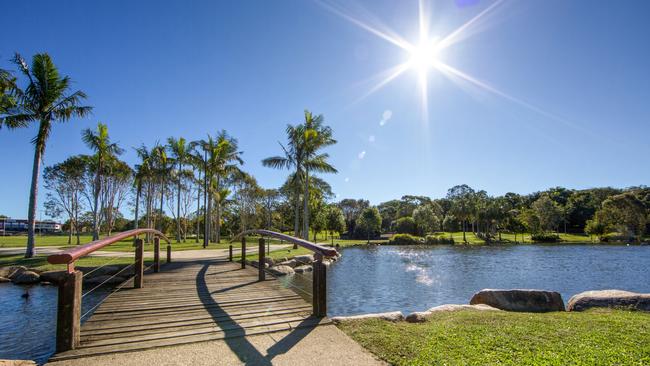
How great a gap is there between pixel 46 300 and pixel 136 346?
9.20 m

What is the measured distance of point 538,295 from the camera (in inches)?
355

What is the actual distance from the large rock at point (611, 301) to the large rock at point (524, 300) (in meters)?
0.38

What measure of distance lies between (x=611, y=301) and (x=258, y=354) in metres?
9.25

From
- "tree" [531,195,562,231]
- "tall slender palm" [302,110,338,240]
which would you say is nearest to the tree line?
"tall slender palm" [302,110,338,240]

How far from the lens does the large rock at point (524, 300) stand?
8812 millimetres

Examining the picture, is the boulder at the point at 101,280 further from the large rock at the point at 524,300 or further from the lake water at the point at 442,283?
the large rock at the point at 524,300

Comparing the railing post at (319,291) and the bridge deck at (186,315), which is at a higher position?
the railing post at (319,291)

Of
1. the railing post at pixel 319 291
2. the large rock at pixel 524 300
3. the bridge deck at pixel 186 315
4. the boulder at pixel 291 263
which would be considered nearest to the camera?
the bridge deck at pixel 186 315

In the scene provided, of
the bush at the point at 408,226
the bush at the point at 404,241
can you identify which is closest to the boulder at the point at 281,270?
the bush at the point at 404,241

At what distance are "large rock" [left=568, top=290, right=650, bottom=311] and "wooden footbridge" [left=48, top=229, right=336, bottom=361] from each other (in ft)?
24.1

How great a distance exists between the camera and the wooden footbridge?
390 cm

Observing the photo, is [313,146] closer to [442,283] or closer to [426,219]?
[442,283]

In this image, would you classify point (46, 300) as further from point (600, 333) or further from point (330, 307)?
point (600, 333)

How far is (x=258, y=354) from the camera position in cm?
380
